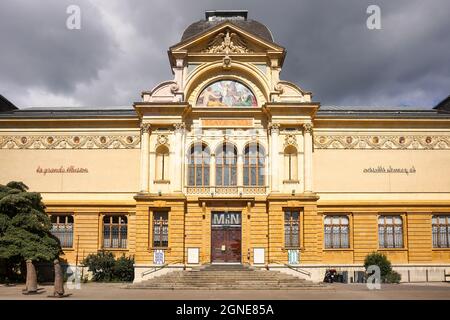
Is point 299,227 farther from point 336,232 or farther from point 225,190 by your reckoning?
point 225,190

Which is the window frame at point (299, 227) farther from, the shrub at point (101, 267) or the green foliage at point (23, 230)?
the green foliage at point (23, 230)

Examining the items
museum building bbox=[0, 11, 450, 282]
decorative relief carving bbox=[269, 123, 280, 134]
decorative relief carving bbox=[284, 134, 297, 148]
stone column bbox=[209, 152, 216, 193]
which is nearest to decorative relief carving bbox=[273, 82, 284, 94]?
museum building bbox=[0, 11, 450, 282]

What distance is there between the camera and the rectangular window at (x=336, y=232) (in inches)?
1567

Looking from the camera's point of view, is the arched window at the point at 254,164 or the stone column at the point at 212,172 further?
the arched window at the point at 254,164

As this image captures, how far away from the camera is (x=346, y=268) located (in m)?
39.2

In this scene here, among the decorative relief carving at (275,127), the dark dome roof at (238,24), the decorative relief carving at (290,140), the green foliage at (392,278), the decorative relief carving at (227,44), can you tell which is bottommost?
the green foliage at (392,278)

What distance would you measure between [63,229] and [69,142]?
6445 millimetres

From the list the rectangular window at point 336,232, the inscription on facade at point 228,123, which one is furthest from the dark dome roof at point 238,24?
the rectangular window at point 336,232

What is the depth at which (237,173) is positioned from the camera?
39375mm

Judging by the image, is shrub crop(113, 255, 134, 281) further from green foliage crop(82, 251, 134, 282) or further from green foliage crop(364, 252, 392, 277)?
green foliage crop(364, 252, 392, 277)

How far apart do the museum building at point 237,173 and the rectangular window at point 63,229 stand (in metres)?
0.07

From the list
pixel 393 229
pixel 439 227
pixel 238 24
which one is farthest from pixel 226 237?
pixel 238 24

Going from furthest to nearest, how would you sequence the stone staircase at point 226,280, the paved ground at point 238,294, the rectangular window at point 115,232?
the rectangular window at point 115,232, the stone staircase at point 226,280, the paved ground at point 238,294
